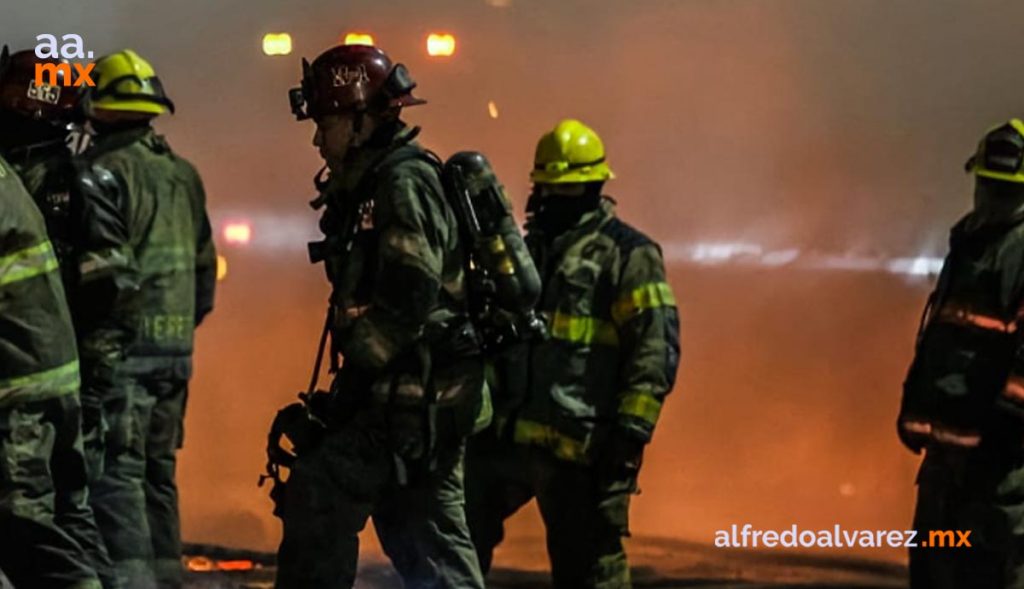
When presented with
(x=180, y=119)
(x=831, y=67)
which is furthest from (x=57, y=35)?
(x=831, y=67)

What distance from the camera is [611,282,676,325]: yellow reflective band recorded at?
17.0 feet

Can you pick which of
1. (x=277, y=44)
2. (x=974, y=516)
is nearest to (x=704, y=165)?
(x=277, y=44)

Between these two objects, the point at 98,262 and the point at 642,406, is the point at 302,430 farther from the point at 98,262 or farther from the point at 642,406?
the point at 642,406

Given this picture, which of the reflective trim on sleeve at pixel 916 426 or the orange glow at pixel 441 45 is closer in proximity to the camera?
the reflective trim on sleeve at pixel 916 426

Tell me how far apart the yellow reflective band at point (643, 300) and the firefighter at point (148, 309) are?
4.24ft

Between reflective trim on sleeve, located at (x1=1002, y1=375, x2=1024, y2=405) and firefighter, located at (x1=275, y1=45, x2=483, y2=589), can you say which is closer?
firefighter, located at (x1=275, y1=45, x2=483, y2=589)

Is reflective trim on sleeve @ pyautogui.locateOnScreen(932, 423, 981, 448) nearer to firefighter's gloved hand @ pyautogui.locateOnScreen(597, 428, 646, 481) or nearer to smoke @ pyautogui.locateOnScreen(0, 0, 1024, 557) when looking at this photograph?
firefighter's gloved hand @ pyautogui.locateOnScreen(597, 428, 646, 481)

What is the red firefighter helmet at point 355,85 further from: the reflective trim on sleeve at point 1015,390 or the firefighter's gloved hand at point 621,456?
the reflective trim on sleeve at point 1015,390

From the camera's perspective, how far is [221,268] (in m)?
6.30

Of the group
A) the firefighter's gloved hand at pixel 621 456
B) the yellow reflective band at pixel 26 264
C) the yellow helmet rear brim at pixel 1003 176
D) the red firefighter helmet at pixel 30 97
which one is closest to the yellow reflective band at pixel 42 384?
the yellow reflective band at pixel 26 264

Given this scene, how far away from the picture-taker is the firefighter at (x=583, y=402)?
17.0ft

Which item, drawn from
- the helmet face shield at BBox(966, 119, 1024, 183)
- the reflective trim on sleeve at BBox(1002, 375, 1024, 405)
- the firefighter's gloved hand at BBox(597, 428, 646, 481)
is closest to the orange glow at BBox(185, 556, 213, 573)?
the firefighter's gloved hand at BBox(597, 428, 646, 481)

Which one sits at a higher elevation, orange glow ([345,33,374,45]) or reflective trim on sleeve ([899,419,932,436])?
orange glow ([345,33,374,45])

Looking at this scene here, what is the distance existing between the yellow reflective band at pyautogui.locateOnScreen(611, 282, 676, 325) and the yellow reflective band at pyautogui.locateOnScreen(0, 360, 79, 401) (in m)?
1.63
